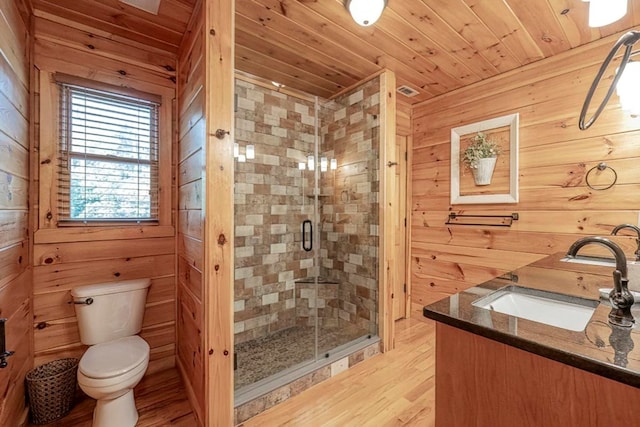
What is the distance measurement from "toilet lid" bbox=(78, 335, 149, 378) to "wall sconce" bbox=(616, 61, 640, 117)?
3.17m

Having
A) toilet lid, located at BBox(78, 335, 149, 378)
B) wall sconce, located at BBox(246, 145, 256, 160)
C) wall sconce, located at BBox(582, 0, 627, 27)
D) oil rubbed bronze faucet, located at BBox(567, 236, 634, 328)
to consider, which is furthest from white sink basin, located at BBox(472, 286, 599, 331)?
wall sconce, located at BBox(246, 145, 256, 160)

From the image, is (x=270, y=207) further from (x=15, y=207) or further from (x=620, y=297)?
(x=620, y=297)

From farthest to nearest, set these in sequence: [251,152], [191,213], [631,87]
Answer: [251,152]
[191,213]
[631,87]

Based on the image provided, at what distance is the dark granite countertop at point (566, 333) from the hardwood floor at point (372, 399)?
1076 millimetres

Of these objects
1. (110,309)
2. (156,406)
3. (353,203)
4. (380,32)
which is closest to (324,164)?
(353,203)

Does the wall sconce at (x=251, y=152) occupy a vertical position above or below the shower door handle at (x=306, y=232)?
above

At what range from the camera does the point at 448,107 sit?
2.98 m

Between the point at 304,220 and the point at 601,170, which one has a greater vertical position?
the point at 601,170

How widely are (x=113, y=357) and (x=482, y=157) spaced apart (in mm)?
3185

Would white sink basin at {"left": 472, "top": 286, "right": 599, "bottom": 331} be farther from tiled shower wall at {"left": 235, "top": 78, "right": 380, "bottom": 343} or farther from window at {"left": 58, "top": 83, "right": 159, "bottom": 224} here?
window at {"left": 58, "top": 83, "right": 159, "bottom": 224}

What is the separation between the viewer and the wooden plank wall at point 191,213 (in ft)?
5.19

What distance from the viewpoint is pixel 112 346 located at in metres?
1.72

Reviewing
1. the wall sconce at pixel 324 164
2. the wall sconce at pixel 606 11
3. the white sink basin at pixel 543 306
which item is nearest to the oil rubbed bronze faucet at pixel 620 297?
the white sink basin at pixel 543 306

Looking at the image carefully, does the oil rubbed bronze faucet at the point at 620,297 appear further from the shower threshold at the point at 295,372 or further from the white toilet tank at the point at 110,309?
the white toilet tank at the point at 110,309
